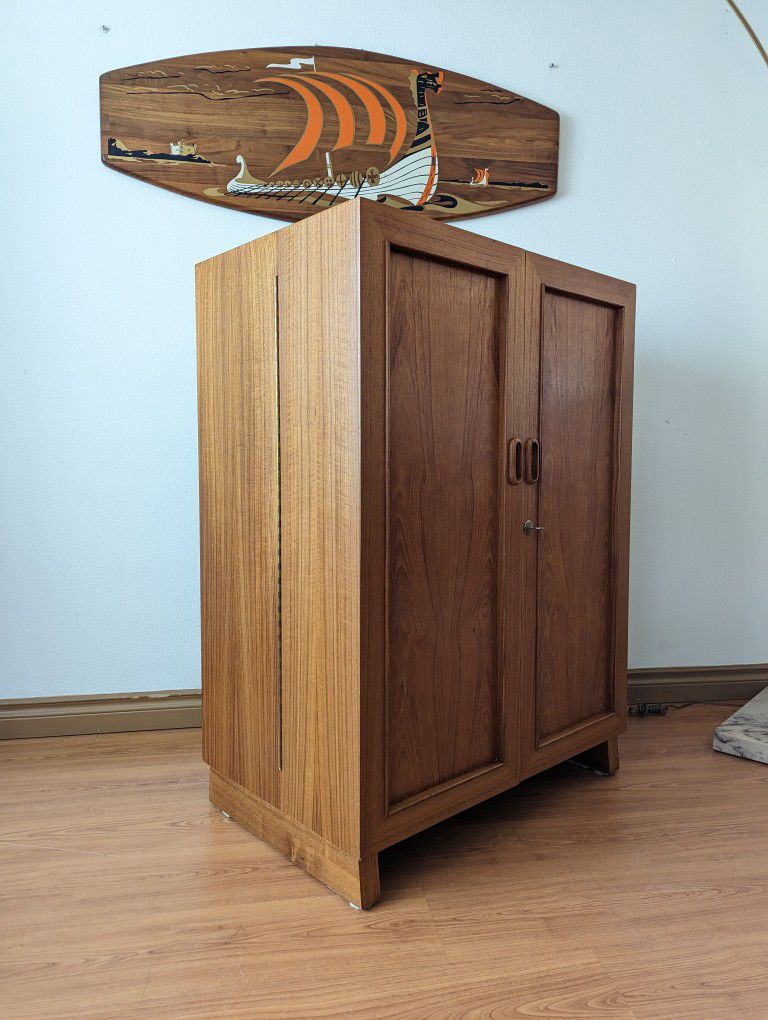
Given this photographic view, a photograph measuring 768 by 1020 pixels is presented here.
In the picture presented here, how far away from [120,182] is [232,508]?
44.8 inches

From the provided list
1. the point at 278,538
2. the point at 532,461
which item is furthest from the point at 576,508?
the point at 278,538

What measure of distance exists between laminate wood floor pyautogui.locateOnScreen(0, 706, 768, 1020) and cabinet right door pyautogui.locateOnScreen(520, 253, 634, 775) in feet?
0.76

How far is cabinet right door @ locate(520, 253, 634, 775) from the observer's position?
1.63m

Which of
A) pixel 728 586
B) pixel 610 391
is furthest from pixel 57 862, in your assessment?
pixel 728 586

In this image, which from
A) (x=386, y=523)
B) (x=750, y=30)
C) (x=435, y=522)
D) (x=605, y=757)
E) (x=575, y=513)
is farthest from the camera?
(x=750, y=30)

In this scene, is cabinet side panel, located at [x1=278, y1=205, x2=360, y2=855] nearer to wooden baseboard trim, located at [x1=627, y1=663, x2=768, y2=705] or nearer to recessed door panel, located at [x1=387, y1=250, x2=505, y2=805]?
recessed door panel, located at [x1=387, y1=250, x2=505, y2=805]

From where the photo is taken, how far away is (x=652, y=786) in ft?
6.05

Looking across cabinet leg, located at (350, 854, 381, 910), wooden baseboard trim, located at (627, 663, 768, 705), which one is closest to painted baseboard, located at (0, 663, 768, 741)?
cabinet leg, located at (350, 854, 381, 910)

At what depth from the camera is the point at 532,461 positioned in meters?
1.60

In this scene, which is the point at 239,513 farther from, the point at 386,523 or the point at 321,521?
the point at 386,523

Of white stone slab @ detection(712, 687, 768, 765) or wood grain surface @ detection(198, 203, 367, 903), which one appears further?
white stone slab @ detection(712, 687, 768, 765)

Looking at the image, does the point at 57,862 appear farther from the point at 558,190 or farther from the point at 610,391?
the point at 558,190

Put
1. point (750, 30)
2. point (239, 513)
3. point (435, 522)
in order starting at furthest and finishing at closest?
point (750, 30) → point (239, 513) → point (435, 522)

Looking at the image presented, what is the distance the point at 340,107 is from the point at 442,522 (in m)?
1.42
